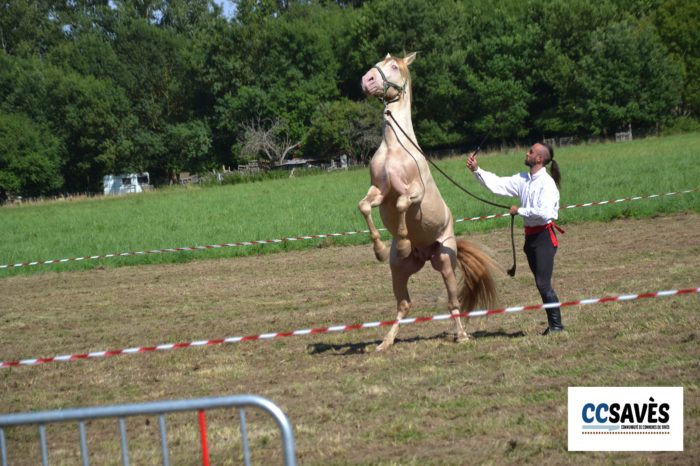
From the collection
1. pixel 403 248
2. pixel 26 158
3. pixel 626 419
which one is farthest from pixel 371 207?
pixel 26 158

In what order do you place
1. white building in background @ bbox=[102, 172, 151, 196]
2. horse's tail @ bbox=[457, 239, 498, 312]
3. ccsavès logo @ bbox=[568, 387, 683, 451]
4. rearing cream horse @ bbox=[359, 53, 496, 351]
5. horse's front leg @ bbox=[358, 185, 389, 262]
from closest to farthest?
1. ccsavès logo @ bbox=[568, 387, 683, 451]
2. horse's front leg @ bbox=[358, 185, 389, 262]
3. rearing cream horse @ bbox=[359, 53, 496, 351]
4. horse's tail @ bbox=[457, 239, 498, 312]
5. white building in background @ bbox=[102, 172, 151, 196]

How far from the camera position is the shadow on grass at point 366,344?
894 cm

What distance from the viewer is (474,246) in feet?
31.9

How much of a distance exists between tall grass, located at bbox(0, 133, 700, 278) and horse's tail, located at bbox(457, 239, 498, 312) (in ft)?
31.2

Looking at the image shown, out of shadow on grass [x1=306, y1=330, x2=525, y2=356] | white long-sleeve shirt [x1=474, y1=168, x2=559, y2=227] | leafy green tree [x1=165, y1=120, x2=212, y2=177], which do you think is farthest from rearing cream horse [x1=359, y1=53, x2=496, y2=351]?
leafy green tree [x1=165, y1=120, x2=212, y2=177]

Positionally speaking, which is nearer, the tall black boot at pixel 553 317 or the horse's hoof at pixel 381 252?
the tall black boot at pixel 553 317

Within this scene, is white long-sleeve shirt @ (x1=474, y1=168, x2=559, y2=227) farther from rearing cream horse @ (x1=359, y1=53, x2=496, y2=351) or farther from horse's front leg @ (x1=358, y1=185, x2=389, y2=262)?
horse's front leg @ (x1=358, y1=185, x2=389, y2=262)

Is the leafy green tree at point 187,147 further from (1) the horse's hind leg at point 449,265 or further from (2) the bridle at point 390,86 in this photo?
(1) the horse's hind leg at point 449,265

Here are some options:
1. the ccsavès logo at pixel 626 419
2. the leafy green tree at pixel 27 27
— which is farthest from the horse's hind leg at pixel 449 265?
the leafy green tree at pixel 27 27

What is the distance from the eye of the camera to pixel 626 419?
5809 millimetres

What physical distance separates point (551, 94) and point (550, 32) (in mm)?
4750

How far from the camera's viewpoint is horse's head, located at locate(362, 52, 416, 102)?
348 inches

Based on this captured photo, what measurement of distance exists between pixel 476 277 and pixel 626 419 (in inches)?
152

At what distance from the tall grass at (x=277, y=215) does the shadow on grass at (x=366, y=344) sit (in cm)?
992
